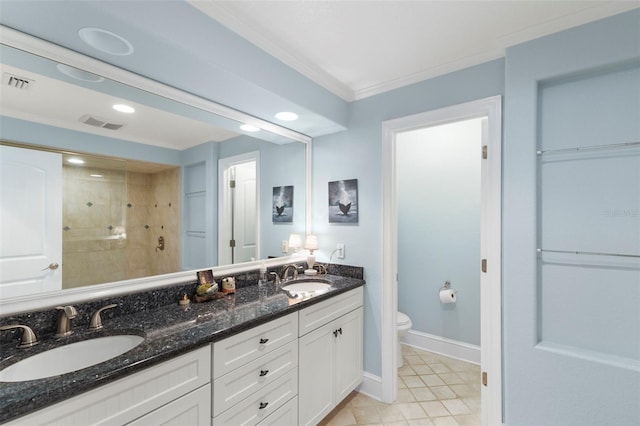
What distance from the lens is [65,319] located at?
1.14 m

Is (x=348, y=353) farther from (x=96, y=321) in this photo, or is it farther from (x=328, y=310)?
(x=96, y=321)

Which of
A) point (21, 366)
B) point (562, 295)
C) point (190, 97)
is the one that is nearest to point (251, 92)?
point (190, 97)

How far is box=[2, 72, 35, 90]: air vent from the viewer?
3.65 feet

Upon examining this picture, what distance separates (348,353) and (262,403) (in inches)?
33.7

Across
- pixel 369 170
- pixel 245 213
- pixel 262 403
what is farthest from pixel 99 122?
pixel 369 170

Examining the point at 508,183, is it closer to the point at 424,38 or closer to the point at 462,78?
the point at 462,78

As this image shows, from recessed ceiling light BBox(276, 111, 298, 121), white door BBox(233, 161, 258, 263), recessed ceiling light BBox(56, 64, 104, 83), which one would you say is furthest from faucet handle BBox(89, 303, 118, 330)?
recessed ceiling light BBox(276, 111, 298, 121)

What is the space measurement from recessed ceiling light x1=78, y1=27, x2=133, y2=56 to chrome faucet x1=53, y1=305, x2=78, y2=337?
113cm

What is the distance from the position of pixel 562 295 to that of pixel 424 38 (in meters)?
1.70

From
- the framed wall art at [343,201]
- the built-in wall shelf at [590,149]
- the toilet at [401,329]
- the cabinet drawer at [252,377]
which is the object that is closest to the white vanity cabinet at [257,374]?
the cabinet drawer at [252,377]

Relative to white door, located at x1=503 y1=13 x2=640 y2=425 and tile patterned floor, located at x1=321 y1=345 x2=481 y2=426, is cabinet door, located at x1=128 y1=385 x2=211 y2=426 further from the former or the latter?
white door, located at x1=503 y1=13 x2=640 y2=425

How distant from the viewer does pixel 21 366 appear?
938mm

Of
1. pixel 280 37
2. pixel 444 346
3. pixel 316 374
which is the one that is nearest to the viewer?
pixel 280 37

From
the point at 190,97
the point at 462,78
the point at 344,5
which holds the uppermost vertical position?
the point at 344,5
